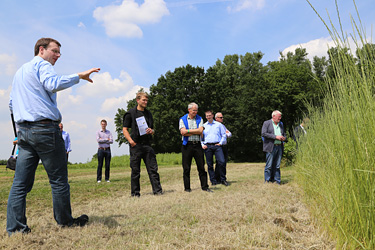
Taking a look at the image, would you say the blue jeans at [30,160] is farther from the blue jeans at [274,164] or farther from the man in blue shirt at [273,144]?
the blue jeans at [274,164]

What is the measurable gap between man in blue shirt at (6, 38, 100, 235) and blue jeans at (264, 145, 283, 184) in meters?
5.73

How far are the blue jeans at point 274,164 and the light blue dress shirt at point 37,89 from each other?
5912 mm

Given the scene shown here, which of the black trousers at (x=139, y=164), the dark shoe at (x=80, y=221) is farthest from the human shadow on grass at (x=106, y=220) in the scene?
the black trousers at (x=139, y=164)

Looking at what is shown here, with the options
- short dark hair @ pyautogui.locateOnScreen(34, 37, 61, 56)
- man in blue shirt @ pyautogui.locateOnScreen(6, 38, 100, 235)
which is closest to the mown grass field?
man in blue shirt @ pyautogui.locateOnScreen(6, 38, 100, 235)

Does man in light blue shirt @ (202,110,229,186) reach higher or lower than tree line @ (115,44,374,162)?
lower

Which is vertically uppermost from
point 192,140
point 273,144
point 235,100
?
point 235,100

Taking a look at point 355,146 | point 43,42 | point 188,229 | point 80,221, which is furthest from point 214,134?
point 355,146

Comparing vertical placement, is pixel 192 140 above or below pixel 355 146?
above

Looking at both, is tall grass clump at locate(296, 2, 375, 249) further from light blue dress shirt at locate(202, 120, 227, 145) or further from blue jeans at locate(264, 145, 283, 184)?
light blue dress shirt at locate(202, 120, 227, 145)

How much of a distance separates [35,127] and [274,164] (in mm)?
6350

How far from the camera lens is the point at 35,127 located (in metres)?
3.24

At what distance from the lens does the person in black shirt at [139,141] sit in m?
6.32

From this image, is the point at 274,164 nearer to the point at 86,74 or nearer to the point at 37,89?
the point at 86,74

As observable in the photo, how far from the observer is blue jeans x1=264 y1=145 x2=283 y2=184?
779 cm
